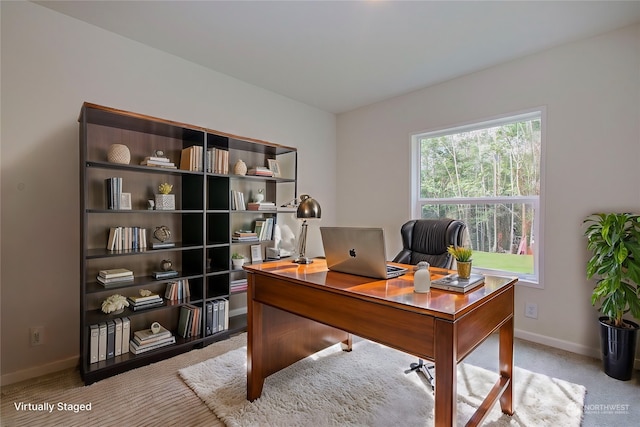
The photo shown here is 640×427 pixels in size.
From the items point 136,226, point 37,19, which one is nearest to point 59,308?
point 136,226

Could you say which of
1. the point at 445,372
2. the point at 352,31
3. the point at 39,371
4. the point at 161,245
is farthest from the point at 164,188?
the point at 445,372

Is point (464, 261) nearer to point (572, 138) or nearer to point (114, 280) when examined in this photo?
point (572, 138)

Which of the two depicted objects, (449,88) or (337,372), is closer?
(337,372)

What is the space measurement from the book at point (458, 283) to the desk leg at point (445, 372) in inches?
12.0

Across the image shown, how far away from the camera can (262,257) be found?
334 cm

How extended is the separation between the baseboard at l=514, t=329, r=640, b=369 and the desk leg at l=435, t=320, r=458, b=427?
2.17 metres

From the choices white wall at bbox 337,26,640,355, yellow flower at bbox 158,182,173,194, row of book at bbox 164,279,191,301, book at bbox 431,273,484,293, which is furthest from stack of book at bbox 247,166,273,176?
book at bbox 431,273,484,293

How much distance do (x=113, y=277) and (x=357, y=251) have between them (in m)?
1.82

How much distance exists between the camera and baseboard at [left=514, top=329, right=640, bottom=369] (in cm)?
242

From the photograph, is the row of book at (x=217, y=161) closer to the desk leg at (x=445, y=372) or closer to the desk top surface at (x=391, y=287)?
the desk top surface at (x=391, y=287)

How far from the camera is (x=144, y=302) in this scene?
2.35 meters

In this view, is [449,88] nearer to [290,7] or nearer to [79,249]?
[290,7]

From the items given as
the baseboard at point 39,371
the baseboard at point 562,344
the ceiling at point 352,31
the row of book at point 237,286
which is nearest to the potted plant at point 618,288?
the baseboard at point 562,344

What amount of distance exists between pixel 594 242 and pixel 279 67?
3013 millimetres
